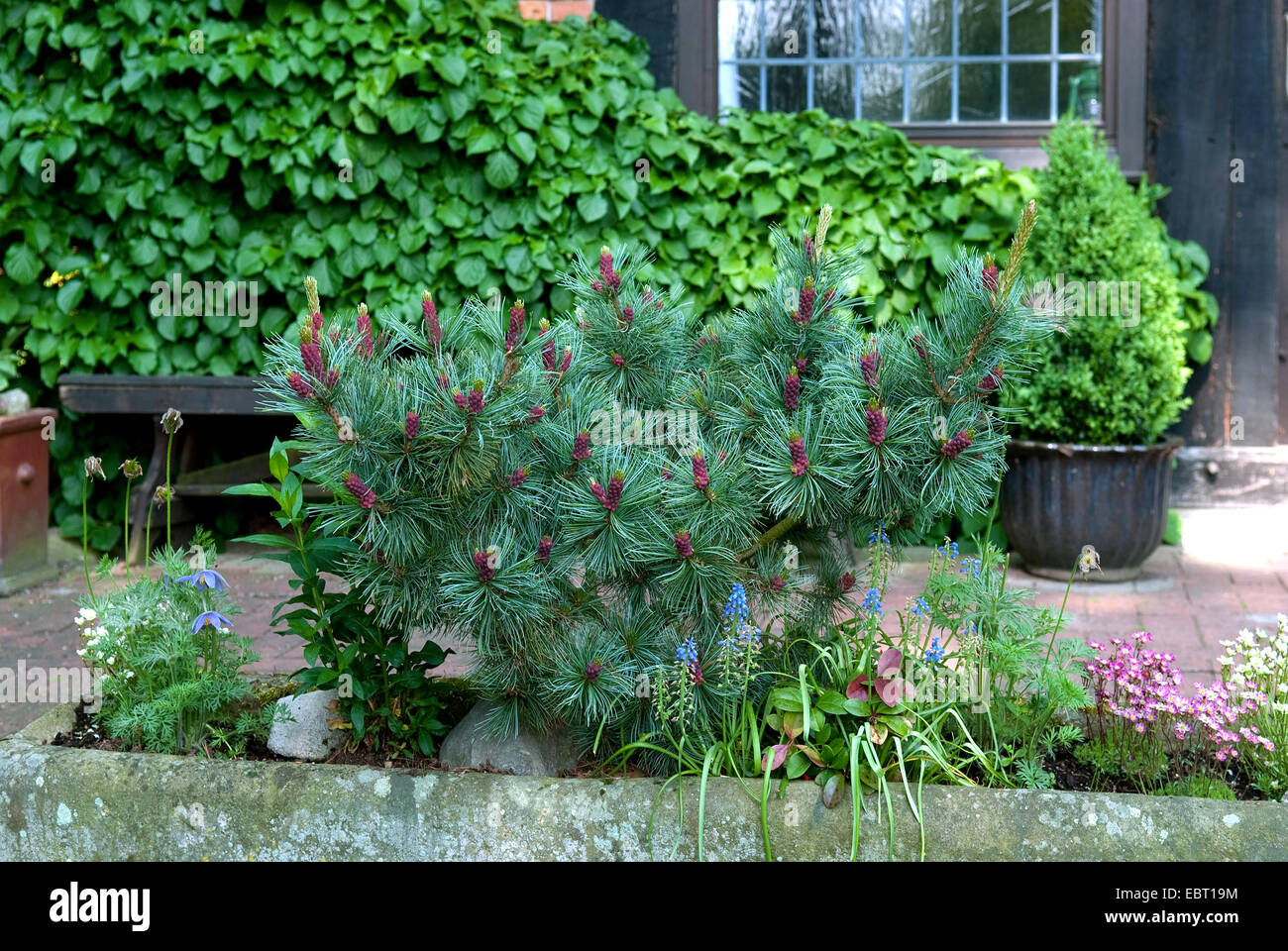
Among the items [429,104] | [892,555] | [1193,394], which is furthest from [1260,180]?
[892,555]

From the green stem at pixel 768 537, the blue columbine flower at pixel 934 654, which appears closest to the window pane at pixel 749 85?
the green stem at pixel 768 537

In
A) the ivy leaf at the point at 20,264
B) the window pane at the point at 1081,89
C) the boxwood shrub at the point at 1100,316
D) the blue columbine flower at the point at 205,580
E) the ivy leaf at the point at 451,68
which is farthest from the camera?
the window pane at the point at 1081,89

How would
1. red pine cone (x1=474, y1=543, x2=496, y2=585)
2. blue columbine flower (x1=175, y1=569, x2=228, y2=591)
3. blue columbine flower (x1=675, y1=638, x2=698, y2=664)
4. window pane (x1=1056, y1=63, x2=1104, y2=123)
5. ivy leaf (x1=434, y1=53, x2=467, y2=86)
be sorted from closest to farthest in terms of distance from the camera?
red pine cone (x1=474, y1=543, x2=496, y2=585) → blue columbine flower (x1=675, y1=638, x2=698, y2=664) → blue columbine flower (x1=175, y1=569, x2=228, y2=591) → ivy leaf (x1=434, y1=53, x2=467, y2=86) → window pane (x1=1056, y1=63, x2=1104, y2=123)

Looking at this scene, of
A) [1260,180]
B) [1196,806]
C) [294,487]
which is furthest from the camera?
[1260,180]

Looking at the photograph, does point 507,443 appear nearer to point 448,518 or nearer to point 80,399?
point 448,518

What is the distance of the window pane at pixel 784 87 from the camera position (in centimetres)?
619

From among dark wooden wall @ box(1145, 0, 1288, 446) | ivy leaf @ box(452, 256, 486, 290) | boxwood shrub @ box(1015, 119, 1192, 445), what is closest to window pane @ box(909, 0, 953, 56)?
dark wooden wall @ box(1145, 0, 1288, 446)

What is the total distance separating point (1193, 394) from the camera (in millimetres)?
5902

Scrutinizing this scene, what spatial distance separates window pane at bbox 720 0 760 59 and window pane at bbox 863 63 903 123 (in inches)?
21.6

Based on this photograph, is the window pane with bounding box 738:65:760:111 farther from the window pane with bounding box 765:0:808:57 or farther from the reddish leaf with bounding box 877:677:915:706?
the reddish leaf with bounding box 877:677:915:706

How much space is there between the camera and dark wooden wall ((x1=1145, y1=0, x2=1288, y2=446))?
576 centimetres

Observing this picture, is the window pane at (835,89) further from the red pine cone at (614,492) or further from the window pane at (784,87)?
the red pine cone at (614,492)

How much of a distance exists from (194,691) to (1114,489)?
368cm

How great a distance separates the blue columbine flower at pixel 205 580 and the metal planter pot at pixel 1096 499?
11.0 ft
